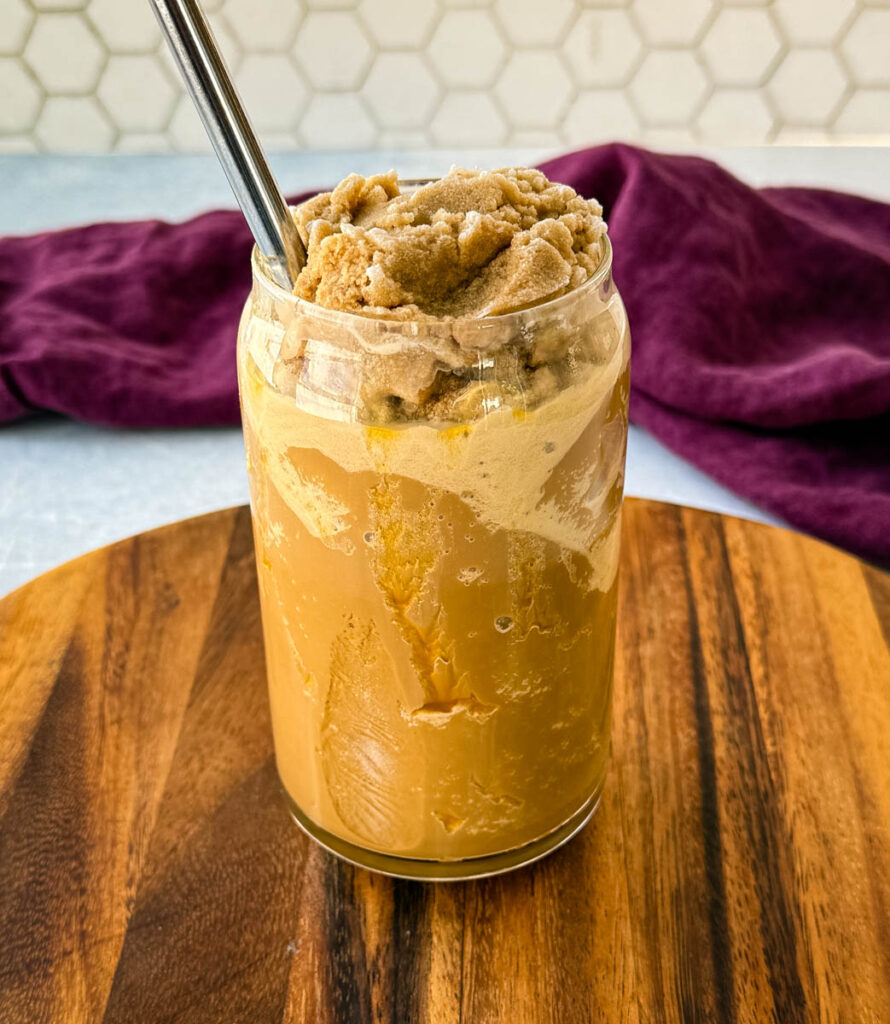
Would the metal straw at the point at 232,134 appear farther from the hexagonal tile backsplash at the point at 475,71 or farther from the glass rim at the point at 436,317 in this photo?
the hexagonal tile backsplash at the point at 475,71

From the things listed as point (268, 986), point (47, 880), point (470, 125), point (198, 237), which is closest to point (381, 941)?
point (268, 986)

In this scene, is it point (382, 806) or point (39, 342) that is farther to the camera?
point (39, 342)

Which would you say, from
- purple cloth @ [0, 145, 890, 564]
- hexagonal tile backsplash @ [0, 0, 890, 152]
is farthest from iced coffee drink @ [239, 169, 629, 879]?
hexagonal tile backsplash @ [0, 0, 890, 152]

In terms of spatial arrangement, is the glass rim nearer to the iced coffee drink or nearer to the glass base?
the iced coffee drink

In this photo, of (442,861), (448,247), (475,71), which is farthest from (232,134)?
(475,71)

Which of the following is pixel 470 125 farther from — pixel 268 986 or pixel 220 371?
pixel 268 986

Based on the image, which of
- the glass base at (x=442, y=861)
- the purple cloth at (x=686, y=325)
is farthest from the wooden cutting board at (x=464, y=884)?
the purple cloth at (x=686, y=325)

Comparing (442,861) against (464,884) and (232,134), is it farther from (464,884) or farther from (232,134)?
(232,134)
